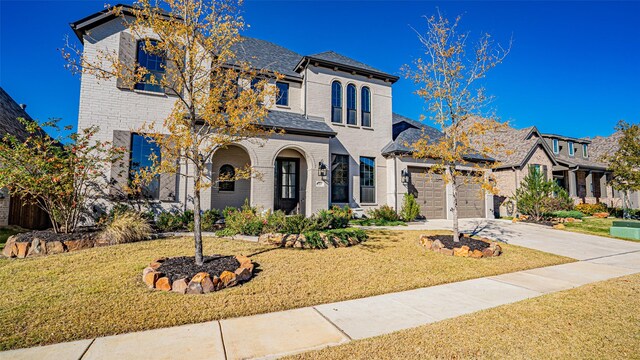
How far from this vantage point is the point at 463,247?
8.40 m

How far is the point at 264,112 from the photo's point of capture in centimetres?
630

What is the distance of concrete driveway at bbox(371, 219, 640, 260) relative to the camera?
949 centimetres

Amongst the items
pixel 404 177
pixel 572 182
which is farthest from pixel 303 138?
pixel 572 182

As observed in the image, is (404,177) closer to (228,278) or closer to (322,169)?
(322,169)

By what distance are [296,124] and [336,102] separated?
11.1 ft

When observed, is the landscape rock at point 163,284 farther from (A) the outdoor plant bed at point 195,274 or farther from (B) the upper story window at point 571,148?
(B) the upper story window at point 571,148

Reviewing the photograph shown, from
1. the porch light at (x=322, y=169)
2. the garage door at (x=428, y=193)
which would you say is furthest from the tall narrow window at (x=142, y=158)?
the garage door at (x=428, y=193)

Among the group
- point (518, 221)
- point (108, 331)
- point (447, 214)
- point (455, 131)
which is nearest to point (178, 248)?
point (108, 331)

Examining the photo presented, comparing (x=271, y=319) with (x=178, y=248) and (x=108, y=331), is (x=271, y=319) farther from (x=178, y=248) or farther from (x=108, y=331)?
(x=178, y=248)

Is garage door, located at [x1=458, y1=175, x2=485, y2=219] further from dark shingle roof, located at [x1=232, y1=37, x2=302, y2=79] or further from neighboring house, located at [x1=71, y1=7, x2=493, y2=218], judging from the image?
dark shingle roof, located at [x1=232, y1=37, x2=302, y2=79]

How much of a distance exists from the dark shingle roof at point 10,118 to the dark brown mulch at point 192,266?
12.2 meters

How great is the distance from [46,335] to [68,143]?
8.25 m

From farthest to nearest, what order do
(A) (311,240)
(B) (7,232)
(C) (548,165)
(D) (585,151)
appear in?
(D) (585,151), (C) (548,165), (B) (7,232), (A) (311,240)

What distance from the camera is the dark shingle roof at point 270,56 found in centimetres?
1530
